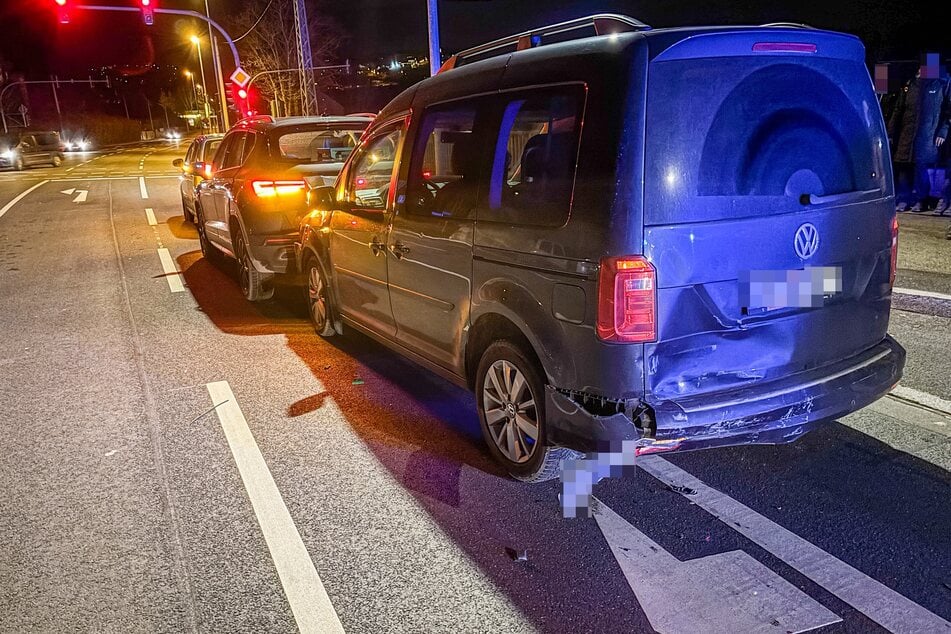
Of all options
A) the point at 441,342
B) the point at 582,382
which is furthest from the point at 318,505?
the point at 582,382

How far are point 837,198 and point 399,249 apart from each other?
245cm

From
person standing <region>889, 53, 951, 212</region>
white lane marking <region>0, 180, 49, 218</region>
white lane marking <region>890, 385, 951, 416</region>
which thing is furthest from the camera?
white lane marking <region>0, 180, 49, 218</region>

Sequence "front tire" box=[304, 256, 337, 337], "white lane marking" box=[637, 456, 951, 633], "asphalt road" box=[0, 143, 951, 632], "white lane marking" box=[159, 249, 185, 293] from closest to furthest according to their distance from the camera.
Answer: "white lane marking" box=[637, 456, 951, 633]
"asphalt road" box=[0, 143, 951, 632]
"front tire" box=[304, 256, 337, 337]
"white lane marking" box=[159, 249, 185, 293]

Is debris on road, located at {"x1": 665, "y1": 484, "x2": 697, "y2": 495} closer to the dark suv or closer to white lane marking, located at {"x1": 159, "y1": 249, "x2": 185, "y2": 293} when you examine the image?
the dark suv

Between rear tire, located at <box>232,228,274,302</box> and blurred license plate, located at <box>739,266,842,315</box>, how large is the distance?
568 centimetres

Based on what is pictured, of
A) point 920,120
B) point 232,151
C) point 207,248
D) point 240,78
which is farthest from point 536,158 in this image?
point 240,78

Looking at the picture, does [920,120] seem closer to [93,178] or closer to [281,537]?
[281,537]

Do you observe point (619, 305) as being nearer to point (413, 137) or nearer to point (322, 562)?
point (322, 562)

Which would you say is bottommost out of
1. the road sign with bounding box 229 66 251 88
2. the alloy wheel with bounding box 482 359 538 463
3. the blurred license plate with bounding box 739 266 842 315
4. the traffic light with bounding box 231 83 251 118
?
the alloy wheel with bounding box 482 359 538 463

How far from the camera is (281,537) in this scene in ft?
11.0

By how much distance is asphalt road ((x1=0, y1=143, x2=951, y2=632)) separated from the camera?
2.79 m

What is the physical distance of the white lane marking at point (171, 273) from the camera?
29.1ft

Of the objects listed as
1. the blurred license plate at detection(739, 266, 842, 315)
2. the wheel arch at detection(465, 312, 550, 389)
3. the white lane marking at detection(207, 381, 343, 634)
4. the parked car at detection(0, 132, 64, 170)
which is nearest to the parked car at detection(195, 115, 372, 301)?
the white lane marking at detection(207, 381, 343, 634)

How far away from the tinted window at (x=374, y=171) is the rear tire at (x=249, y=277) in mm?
2202
